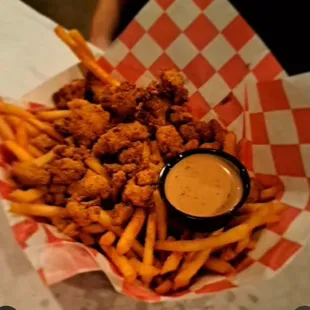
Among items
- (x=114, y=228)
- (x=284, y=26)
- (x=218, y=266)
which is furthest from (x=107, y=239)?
(x=284, y=26)

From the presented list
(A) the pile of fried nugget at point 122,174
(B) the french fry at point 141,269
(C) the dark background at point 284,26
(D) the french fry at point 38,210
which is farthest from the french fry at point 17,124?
(C) the dark background at point 284,26

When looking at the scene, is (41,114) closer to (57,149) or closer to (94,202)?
(57,149)

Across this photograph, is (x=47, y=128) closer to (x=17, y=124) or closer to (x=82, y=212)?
(x=17, y=124)

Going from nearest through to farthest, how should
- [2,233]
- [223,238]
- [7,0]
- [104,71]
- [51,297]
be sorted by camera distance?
[223,238] < [51,297] < [2,233] < [104,71] < [7,0]

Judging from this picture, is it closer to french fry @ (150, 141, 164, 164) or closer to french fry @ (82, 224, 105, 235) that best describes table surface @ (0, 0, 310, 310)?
french fry @ (82, 224, 105, 235)

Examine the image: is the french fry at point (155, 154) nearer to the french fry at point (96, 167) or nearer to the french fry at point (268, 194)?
the french fry at point (96, 167)

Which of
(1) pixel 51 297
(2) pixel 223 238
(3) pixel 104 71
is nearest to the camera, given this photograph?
(2) pixel 223 238

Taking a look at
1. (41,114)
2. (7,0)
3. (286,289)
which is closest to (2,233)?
(41,114)
